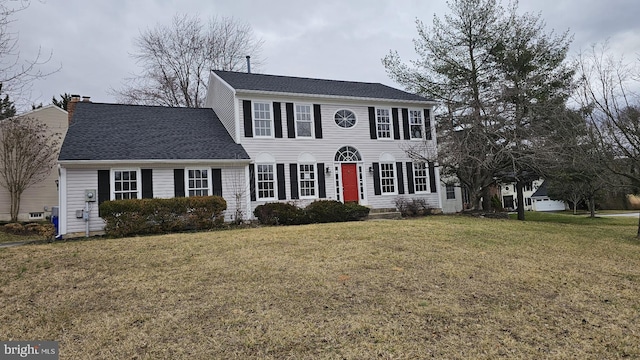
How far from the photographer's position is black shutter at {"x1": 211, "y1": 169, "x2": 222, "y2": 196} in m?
14.7

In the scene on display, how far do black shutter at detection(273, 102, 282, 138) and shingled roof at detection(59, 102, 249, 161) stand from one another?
1752 millimetres

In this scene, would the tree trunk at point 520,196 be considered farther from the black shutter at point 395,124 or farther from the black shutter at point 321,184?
the black shutter at point 321,184

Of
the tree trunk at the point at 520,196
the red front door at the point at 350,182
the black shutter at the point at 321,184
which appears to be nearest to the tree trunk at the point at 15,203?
the black shutter at the point at 321,184

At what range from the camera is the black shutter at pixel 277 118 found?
16.3m

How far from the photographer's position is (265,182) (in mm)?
15773

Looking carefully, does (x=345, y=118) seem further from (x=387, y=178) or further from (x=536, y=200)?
(x=536, y=200)

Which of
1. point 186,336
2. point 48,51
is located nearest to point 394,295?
point 186,336

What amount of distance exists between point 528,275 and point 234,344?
500 cm

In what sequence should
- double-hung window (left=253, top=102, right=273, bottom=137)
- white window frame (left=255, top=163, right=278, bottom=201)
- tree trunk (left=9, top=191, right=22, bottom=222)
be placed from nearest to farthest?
white window frame (left=255, top=163, right=278, bottom=201) < double-hung window (left=253, top=102, right=273, bottom=137) < tree trunk (left=9, top=191, right=22, bottom=222)

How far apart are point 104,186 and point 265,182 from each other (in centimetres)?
565

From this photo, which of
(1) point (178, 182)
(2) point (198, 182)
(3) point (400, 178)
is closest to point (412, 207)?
(3) point (400, 178)

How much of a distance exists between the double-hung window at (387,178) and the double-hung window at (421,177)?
1.19 meters

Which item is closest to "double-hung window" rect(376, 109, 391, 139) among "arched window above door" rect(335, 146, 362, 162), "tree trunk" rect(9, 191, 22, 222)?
"arched window above door" rect(335, 146, 362, 162)

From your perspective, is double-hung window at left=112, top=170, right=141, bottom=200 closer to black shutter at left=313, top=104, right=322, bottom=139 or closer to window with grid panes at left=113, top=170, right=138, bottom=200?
window with grid panes at left=113, top=170, right=138, bottom=200
